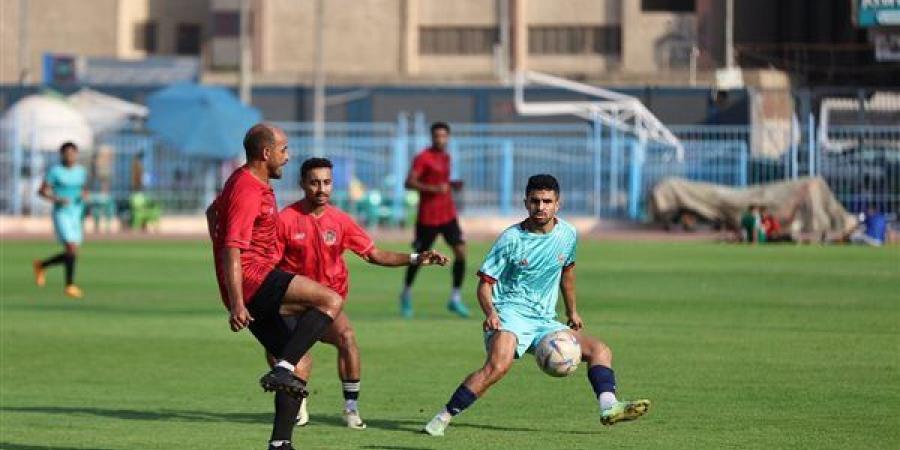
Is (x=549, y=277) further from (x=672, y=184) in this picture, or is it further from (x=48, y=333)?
(x=672, y=184)

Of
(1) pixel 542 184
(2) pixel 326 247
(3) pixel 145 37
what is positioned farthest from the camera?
(3) pixel 145 37

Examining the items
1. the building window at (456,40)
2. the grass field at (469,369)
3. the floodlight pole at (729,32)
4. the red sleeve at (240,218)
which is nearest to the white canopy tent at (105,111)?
the floodlight pole at (729,32)

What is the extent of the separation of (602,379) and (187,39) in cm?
9166

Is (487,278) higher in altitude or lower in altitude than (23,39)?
lower

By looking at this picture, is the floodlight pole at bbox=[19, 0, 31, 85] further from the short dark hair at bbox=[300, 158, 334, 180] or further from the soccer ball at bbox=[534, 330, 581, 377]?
the soccer ball at bbox=[534, 330, 581, 377]

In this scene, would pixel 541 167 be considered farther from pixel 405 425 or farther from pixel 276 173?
pixel 276 173

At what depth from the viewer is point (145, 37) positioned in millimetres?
101500

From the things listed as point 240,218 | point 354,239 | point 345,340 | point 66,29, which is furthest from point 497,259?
point 66,29

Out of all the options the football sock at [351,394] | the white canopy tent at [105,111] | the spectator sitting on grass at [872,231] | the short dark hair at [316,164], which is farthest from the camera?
the white canopy tent at [105,111]

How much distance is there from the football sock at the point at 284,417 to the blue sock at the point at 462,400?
4.95ft

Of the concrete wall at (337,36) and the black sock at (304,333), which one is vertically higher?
the concrete wall at (337,36)

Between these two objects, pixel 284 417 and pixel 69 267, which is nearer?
pixel 284 417

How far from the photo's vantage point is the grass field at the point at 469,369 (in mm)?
13273

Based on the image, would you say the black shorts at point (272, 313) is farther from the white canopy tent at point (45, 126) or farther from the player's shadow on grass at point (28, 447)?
the white canopy tent at point (45, 126)
